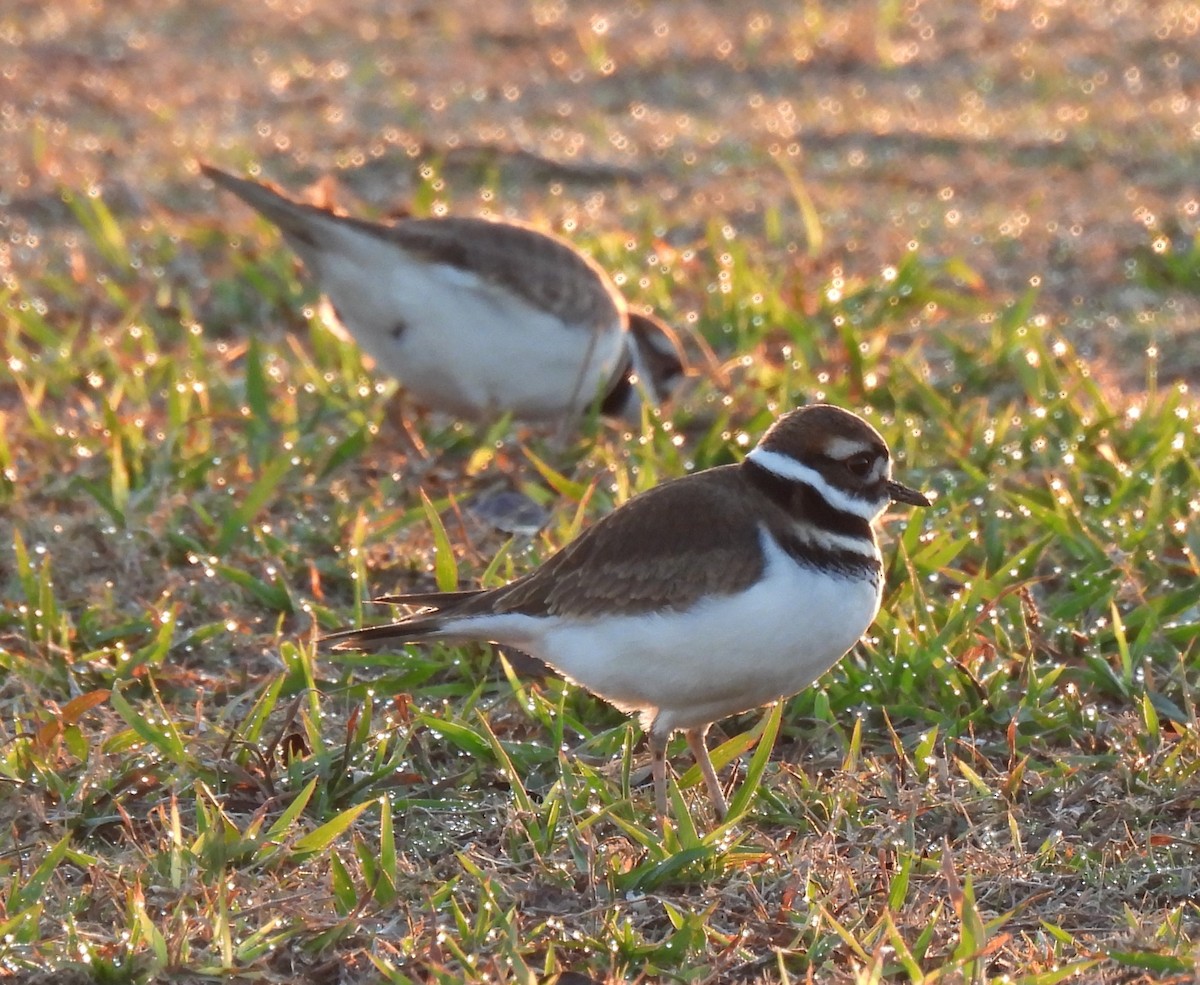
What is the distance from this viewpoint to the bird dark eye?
4266 millimetres

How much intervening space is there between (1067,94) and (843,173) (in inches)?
79.7

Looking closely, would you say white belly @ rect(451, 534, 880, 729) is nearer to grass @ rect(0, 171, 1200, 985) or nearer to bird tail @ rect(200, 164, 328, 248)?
grass @ rect(0, 171, 1200, 985)

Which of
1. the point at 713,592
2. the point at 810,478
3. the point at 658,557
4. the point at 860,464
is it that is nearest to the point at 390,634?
the point at 658,557

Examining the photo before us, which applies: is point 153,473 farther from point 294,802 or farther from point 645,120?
point 645,120

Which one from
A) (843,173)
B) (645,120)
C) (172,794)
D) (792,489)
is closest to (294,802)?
(172,794)

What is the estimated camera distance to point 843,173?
378 inches

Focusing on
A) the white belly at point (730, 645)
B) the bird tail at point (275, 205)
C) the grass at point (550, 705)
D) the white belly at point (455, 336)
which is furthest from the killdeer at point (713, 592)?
the bird tail at point (275, 205)

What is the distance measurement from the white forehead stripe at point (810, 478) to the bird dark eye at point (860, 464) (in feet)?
0.20

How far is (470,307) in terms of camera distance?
6562 millimetres

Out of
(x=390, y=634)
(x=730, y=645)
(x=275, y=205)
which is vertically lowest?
(x=390, y=634)

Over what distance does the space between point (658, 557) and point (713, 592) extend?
0.20 metres

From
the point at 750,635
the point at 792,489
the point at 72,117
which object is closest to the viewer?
the point at 750,635

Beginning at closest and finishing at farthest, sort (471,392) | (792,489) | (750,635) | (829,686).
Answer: (750,635), (792,489), (829,686), (471,392)

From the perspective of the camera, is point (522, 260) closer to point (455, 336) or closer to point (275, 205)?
point (455, 336)
